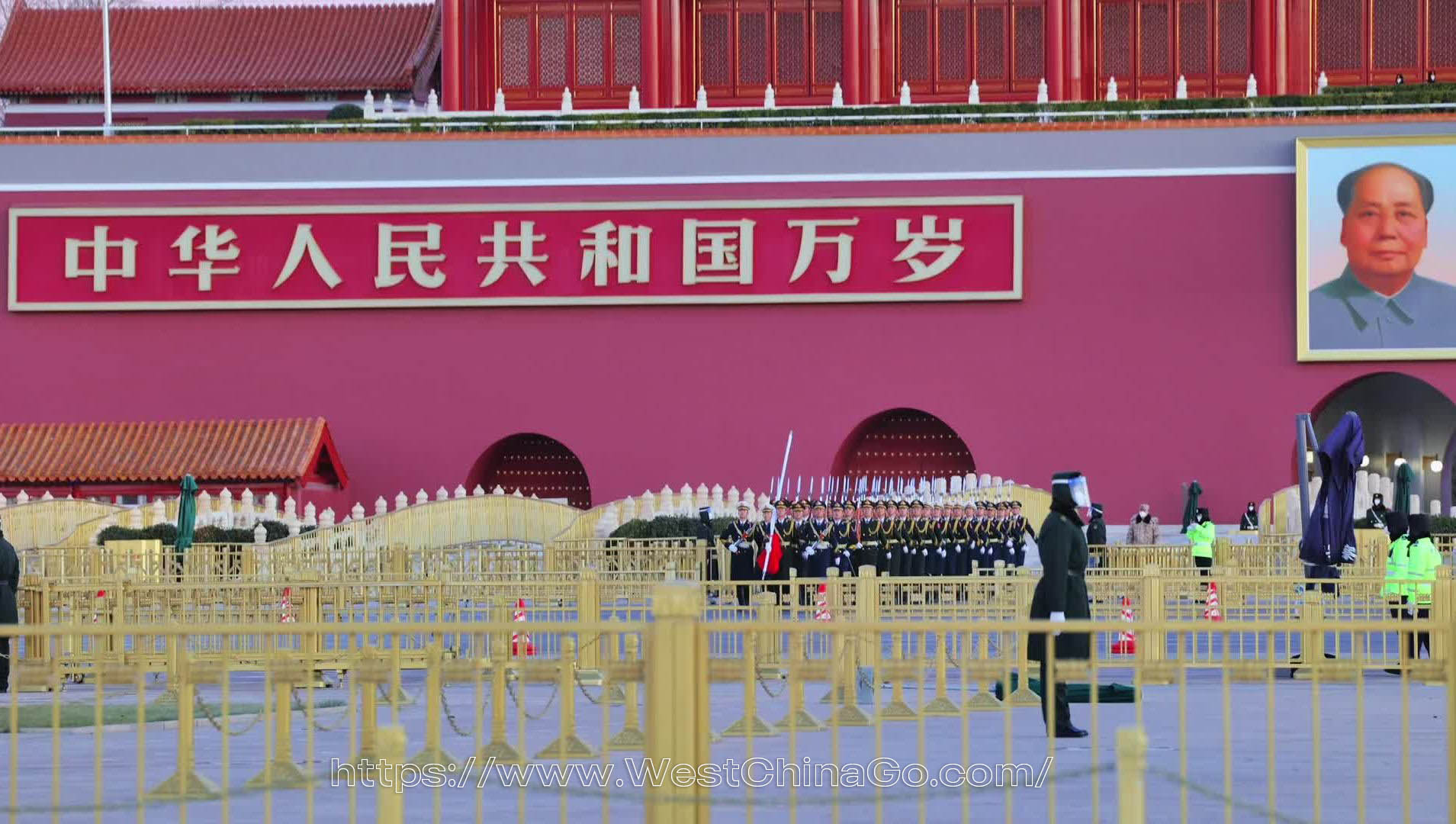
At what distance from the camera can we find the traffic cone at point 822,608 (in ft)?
40.3

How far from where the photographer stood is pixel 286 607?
1254 centimetres

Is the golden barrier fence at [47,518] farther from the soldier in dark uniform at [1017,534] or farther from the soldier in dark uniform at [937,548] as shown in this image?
the soldier in dark uniform at [1017,534]

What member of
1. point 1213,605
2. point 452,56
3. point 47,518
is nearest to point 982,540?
point 1213,605

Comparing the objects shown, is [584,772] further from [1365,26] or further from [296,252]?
[1365,26]

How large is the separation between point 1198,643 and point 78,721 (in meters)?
6.82

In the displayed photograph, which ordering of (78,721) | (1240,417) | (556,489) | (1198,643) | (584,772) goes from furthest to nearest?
(556,489), (1240,417), (1198,643), (78,721), (584,772)

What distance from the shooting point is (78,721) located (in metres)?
10.4

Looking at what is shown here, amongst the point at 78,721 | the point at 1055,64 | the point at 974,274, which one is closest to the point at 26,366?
the point at 974,274

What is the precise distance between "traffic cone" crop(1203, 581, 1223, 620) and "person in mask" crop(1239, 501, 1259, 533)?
29.7ft

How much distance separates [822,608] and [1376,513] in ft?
34.0

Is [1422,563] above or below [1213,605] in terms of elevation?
above

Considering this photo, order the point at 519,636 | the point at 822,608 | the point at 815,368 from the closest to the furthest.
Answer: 1. the point at 519,636
2. the point at 822,608
3. the point at 815,368

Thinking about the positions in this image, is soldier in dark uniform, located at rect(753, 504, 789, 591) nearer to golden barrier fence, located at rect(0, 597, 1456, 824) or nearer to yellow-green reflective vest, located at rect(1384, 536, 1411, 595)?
golden barrier fence, located at rect(0, 597, 1456, 824)

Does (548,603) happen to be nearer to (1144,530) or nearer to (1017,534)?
(1017,534)
